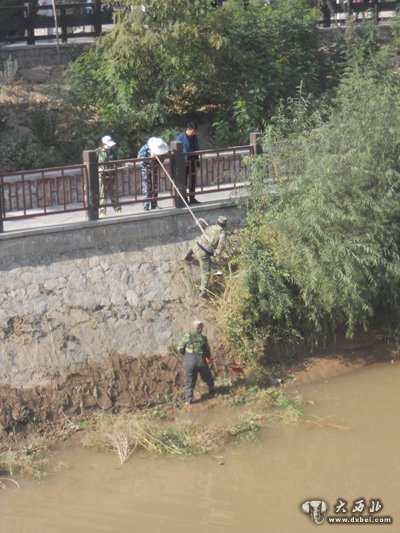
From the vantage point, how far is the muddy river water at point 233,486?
1099cm

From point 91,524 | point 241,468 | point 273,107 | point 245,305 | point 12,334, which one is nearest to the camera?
point 91,524

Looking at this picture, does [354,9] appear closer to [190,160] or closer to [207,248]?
[190,160]

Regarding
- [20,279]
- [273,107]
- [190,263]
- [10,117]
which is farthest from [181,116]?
[20,279]

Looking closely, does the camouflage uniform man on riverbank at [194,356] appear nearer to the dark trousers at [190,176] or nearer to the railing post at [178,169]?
the railing post at [178,169]

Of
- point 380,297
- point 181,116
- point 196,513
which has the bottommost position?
point 196,513

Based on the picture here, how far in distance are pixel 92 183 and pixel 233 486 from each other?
5.05 m

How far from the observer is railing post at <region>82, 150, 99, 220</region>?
1417cm

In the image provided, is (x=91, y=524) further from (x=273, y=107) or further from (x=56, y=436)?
(x=273, y=107)

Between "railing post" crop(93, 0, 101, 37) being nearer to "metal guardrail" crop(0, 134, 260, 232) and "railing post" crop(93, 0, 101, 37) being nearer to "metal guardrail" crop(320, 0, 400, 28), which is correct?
"metal guardrail" crop(320, 0, 400, 28)

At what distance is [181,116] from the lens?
2023 cm

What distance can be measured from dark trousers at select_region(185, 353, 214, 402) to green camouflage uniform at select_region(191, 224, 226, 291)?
1525 mm

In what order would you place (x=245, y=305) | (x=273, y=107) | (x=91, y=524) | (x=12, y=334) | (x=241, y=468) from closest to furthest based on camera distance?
(x=91, y=524)
(x=241, y=468)
(x=12, y=334)
(x=245, y=305)
(x=273, y=107)

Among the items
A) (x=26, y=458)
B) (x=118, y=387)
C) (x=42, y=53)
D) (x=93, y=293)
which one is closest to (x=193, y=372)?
(x=118, y=387)

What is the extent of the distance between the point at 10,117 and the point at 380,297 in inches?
352
